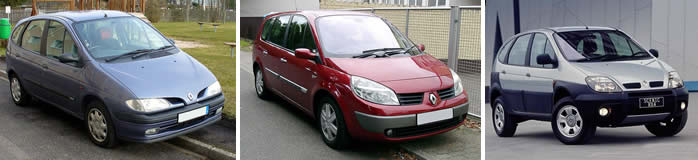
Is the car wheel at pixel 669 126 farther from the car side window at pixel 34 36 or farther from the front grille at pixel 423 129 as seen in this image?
the car side window at pixel 34 36

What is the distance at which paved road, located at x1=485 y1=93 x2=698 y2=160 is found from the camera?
143 inches

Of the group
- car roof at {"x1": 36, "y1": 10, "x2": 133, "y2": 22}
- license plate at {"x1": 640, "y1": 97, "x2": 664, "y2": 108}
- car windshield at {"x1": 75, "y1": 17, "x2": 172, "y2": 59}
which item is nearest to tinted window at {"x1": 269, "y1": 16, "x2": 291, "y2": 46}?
car windshield at {"x1": 75, "y1": 17, "x2": 172, "y2": 59}

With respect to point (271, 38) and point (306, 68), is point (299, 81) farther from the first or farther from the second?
point (271, 38)

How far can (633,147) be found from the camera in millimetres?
3807

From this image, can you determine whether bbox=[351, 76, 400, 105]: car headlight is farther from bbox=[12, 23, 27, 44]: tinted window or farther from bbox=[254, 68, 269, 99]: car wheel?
bbox=[12, 23, 27, 44]: tinted window

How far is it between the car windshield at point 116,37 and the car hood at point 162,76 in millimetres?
272

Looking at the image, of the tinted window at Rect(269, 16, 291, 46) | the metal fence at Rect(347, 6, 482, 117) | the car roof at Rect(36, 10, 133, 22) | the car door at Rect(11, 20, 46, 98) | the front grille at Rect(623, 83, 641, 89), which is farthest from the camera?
the metal fence at Rect(347, 6, 482, 117)

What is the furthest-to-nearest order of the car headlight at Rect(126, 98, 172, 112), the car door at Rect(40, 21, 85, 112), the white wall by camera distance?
the car door at Rect(40, 21, 85, 112), the white wall, the car headlight at Rect(126, 98, 172, 112)

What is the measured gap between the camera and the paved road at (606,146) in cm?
362

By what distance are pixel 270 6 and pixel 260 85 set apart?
1.03 meters

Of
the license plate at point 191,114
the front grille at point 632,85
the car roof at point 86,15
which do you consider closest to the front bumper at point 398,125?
the front grille at point 632,85

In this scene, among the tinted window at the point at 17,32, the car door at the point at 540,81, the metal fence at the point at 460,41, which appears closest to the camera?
the car door at the point at 540,81

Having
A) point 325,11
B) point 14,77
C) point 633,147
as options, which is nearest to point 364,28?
point 325,11

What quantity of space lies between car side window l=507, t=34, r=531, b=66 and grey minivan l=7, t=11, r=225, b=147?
2.43m
